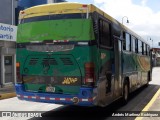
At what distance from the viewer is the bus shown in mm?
8891

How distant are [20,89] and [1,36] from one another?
1164 cm

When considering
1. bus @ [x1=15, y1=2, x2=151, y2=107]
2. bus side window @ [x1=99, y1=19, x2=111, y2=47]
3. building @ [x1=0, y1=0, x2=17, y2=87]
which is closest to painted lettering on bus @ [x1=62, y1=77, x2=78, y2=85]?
bus @ [x1=15, y1=2, x2=151, y2=107]

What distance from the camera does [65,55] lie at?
9.16 meters

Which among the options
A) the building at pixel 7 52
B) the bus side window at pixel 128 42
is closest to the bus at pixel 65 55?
the bus side window at pixel 128 42

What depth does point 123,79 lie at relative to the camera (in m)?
12.4

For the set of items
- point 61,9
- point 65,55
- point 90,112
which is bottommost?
point 90,112

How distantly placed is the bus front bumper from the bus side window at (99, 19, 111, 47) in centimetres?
165

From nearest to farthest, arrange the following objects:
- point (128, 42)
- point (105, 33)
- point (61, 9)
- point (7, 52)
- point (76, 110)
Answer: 1. point (61, 9)
2. point (105, 33)
3. point (76, 110)
4. point (128, 42)
5. point (7, 52)

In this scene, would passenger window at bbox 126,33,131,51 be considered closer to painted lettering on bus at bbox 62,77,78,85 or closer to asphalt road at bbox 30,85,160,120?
asphalt road at bbox 30,85,160,120

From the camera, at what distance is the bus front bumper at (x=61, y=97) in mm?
8789

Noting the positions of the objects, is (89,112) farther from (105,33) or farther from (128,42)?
(128,42)

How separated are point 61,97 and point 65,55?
1179 millimetres

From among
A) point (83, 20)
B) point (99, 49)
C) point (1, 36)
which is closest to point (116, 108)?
point (99, 49)

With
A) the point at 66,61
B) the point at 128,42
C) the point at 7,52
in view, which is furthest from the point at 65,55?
the point at 7,52
